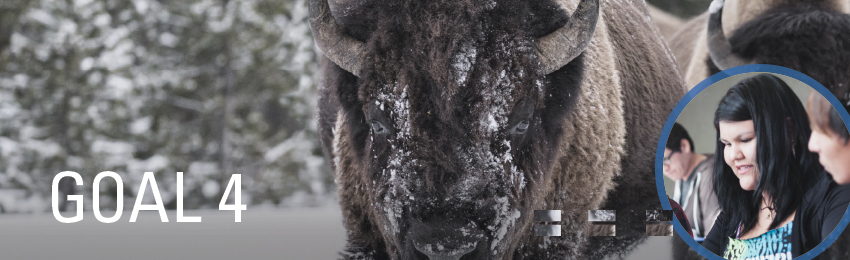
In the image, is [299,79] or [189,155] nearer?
[299,79]

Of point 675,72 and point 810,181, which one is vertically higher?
point 675,72

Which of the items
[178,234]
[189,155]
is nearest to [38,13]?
[189,155]

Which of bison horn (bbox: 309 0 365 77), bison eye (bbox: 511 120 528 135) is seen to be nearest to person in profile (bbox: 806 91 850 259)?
bison eye (bbox: 511 120 528 135)

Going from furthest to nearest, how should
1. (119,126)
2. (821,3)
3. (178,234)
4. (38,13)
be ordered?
(119,126), (38,13), (178,234), (821,3)

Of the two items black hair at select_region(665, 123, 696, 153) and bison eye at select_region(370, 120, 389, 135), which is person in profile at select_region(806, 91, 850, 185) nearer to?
black hair at select_region(665, 123, 696, 153)

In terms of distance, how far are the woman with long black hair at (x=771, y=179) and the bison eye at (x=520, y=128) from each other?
2.89ft

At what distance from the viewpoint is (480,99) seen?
268 centimetres

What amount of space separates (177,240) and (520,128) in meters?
6.87

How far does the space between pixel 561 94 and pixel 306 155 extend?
13.8 m

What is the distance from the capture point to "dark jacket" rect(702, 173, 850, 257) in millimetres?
2930

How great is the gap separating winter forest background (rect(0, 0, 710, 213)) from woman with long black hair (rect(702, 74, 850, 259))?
1388cm

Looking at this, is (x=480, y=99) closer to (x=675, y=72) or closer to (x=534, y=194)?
(x=534, y=194)

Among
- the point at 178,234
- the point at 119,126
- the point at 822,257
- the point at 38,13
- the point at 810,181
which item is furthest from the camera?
the point at 119,126

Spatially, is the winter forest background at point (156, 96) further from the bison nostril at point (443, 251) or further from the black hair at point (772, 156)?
the bison nostril at point (443, 251)
